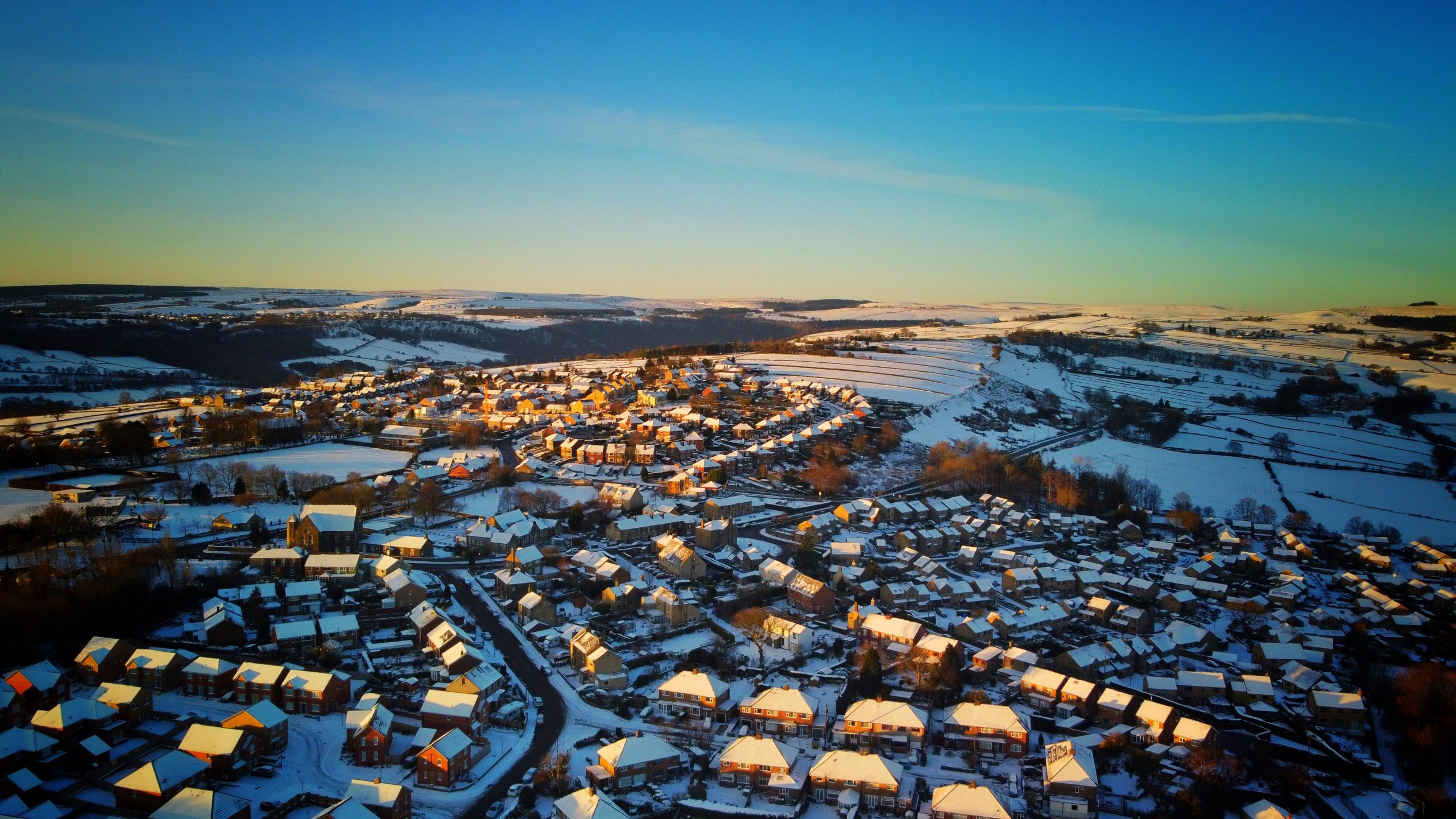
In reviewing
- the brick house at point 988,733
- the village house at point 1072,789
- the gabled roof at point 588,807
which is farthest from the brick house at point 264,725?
the village house at point 1072,789

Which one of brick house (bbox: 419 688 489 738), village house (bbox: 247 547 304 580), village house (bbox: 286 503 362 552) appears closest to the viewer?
brick house (bbox: 419 688 489 738)

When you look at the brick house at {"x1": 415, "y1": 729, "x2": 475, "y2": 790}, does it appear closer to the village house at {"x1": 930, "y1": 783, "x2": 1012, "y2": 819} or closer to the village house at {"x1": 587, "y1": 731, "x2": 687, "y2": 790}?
the village house at {"x1": 587, "y1": 731, "x2": 687, "y2": 790}

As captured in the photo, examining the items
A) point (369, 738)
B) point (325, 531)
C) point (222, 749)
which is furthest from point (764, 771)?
point (325, 531)

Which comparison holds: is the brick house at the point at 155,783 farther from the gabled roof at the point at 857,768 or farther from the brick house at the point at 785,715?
the gabled roof at the point at 857,768

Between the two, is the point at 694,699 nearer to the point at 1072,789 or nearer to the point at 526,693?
the point at 526,693

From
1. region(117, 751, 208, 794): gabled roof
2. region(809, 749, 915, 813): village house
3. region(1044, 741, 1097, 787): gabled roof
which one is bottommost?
region(809, 749, 915, 813): village house

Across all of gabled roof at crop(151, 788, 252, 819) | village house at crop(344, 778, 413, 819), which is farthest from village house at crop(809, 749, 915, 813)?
gabled roof at crop(151, 788, 252, 819)
